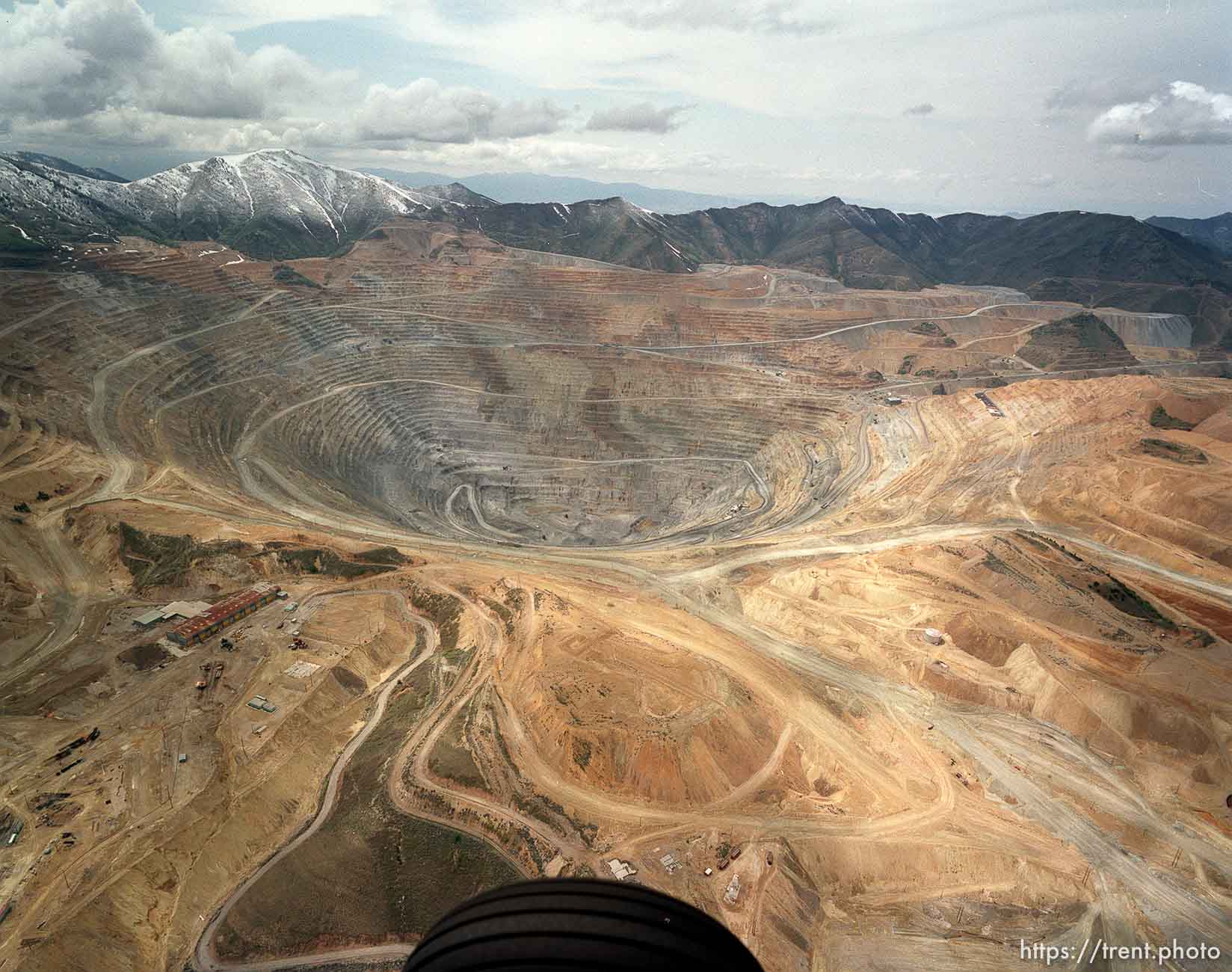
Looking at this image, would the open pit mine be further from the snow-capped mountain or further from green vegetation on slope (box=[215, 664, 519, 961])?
the snow-capped mountain

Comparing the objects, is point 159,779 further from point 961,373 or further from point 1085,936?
point 961,373

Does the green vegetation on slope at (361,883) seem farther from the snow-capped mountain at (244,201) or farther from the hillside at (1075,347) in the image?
the snow-capped mountain at (244,201)

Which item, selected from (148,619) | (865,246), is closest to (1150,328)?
(865,246)

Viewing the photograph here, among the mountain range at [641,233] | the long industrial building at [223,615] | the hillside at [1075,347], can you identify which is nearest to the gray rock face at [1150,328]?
the mountain range at [641,233]

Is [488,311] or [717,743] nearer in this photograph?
[717,743]

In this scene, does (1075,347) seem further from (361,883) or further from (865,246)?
(361,883)

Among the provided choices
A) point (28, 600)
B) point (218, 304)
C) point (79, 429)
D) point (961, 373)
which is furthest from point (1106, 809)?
point (218, 304)
